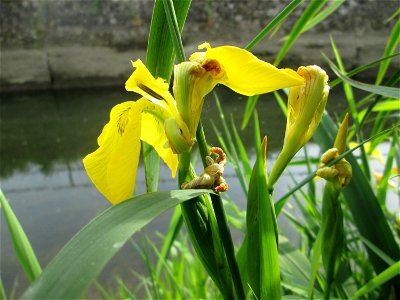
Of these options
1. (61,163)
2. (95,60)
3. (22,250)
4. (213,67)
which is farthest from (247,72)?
(95,60)

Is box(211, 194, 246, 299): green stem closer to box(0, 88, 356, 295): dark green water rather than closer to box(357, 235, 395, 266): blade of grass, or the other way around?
box(357, 235, 395, 266): blade of grass

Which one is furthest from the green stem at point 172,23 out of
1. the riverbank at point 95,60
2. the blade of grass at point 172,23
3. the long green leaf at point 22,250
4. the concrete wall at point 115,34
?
the concrete wall at point 115,34

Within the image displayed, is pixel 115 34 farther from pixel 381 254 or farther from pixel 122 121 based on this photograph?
pixel 122 121

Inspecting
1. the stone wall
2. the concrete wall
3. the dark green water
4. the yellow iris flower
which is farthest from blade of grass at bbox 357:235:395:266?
the stone wall

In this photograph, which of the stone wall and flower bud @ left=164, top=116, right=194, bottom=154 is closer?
flower bud @ left=164, top=116, right=194, bottom=154

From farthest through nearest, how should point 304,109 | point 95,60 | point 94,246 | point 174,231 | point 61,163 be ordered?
point 95,60, point 61,163, point 174,231, point 304,109, point 94,246

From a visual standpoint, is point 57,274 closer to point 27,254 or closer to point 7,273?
point 27,254

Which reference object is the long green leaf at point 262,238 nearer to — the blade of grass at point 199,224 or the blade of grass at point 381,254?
the blade of grass at point 199,224
